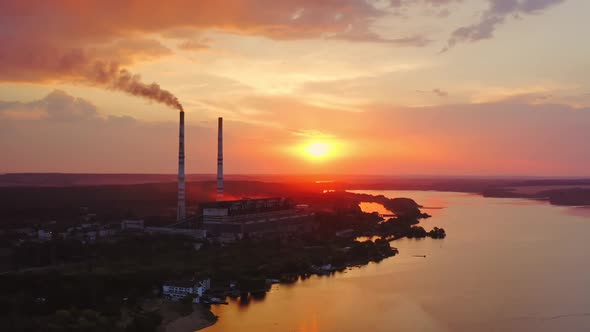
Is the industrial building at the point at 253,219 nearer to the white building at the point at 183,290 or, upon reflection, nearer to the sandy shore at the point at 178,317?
the white building at the point at 183,290

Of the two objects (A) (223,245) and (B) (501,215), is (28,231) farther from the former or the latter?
(B) (501,215)

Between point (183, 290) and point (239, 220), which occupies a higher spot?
point (239, 220)

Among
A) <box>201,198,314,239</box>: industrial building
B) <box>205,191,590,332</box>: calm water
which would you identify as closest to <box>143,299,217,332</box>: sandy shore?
<box>205,191,590,332</box>: calm water

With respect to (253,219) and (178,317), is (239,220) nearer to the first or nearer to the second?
(253,219)

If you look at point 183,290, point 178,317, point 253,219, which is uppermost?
point 253,219

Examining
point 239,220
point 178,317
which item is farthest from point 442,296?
point 239,220

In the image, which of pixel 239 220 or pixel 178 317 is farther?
pixel 239 220

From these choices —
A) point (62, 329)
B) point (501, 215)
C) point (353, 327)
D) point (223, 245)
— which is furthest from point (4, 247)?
point (501, 215)
